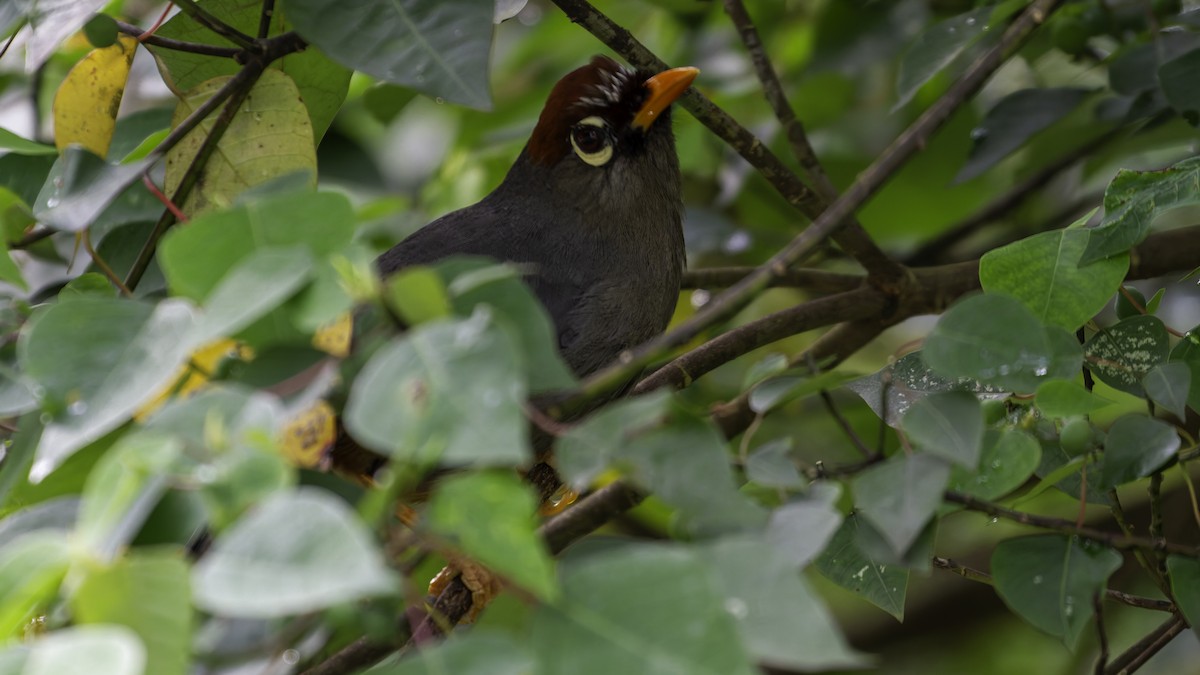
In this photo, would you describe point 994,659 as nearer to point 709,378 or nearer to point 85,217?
point 709,378

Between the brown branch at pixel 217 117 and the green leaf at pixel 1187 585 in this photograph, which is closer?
the green leaf at pixel 1187 585

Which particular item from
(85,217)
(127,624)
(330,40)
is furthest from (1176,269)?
(127,624)

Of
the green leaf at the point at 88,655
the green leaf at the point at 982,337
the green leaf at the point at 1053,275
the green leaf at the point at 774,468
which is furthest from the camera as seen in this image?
the green leaf at the point at 1053,275

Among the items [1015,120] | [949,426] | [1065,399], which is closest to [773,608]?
[949,426]

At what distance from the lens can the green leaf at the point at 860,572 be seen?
182cm

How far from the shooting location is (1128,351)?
1998 mm

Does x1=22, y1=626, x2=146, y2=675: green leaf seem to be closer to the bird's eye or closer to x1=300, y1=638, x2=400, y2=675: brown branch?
x1=300, y1=638, x2=400, y2=675: brown branch

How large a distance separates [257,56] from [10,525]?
122cm

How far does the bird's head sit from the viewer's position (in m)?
3.33

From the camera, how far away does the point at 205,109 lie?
7.88 ft

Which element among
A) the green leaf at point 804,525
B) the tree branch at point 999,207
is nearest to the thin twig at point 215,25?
the green leaf at point 804,525

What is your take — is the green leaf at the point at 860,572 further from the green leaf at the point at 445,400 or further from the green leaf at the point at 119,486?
the green leaf at the point at 119,486

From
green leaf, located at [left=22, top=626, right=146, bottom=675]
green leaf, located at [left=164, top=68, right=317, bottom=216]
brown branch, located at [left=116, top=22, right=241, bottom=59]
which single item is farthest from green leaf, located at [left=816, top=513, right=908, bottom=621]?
brown branch, located at [left=116, top=22, right=241, bottom=59]

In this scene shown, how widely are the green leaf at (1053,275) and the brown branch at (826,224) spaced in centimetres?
25
